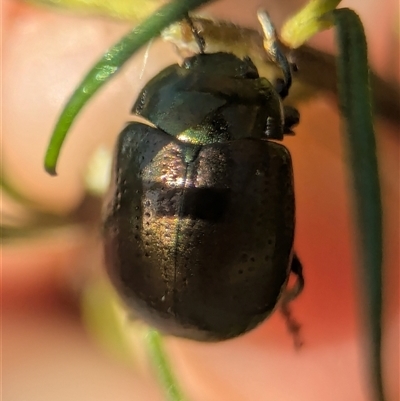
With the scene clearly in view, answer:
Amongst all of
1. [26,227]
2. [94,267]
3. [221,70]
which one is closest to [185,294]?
[221,70]

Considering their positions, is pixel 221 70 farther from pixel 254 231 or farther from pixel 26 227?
pixel 26 227

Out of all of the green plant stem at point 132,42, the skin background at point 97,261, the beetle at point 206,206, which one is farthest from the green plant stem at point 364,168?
the skin background at point 97,261

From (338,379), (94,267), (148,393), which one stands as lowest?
(148,393)

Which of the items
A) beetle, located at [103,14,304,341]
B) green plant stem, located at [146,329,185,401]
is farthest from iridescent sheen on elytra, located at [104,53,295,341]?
green plant stem, located at [146,329,185,401]

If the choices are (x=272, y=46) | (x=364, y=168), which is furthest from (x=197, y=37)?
(x=364, y=168)

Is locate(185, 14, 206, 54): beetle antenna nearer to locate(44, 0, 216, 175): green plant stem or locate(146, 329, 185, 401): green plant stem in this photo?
locate(44, 0, 216, 175): green plant stem

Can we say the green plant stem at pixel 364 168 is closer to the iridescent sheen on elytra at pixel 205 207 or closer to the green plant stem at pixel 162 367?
the iridescent sheen on elytra at pixel 205 207
